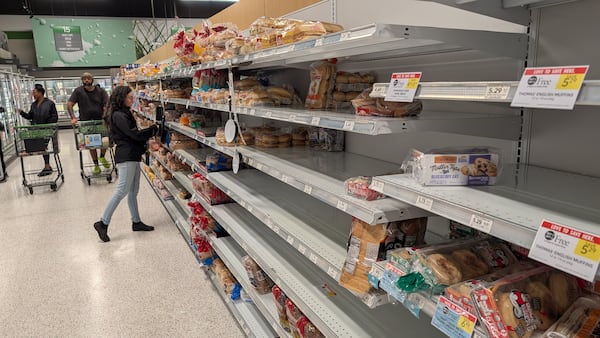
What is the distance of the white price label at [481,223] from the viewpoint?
102cm

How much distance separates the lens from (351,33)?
139 centimetres

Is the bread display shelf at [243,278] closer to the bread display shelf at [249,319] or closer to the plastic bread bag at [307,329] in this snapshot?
the bread display shelf at [249,319]

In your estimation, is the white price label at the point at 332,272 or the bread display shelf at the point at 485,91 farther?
the white price label at the point at 332,272

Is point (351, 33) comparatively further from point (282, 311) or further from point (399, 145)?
point (282, 311)

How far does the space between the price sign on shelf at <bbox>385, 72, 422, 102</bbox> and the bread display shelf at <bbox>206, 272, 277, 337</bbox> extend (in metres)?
1.93

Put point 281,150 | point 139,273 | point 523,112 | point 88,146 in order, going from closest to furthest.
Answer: point 523,112 < point 281,150 < point 139,273 < point 88,146

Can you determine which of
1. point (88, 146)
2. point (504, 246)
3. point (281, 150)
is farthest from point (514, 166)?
point (88, 146)

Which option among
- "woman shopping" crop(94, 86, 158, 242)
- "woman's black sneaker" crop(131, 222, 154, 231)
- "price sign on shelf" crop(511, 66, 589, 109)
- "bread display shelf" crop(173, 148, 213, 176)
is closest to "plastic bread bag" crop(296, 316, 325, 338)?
"price sign on shelf" crop(511, 66, 589, 109)

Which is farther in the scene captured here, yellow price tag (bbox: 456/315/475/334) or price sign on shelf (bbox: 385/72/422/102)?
price sign on shelf (bbox: 385/72/422/102)

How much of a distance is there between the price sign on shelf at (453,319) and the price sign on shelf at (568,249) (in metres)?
0.27

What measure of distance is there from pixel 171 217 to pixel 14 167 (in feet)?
19.8

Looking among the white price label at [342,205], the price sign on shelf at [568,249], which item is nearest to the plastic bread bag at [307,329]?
the white price label at [342,205]

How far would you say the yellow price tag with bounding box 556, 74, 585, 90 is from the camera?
824mm

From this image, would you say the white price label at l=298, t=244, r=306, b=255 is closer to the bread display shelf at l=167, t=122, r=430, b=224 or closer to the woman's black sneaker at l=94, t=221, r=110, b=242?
the bread display shelf at l=167, t=122, r=430, b=224
